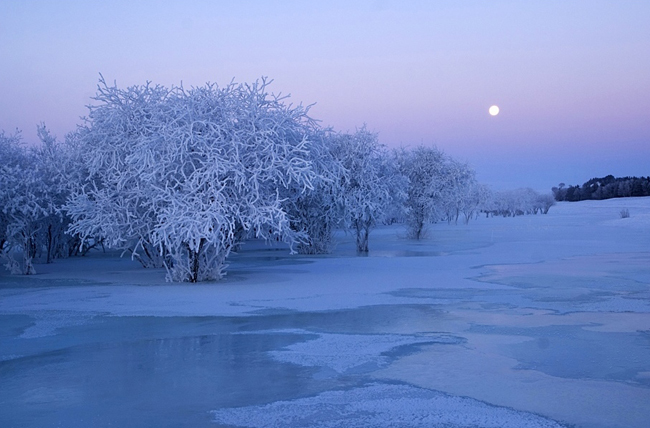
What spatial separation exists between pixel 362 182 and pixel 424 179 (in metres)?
11.1

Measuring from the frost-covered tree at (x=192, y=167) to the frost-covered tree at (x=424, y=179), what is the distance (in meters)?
20.7

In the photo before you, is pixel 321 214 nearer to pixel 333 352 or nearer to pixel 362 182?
pixel 362 182

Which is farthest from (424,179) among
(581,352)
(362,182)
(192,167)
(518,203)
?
(518,203)

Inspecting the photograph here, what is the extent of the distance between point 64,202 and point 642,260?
2093cm

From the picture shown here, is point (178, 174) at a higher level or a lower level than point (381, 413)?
higher

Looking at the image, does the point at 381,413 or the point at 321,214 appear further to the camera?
the point at 321,214

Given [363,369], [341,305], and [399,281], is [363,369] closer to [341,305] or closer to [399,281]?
[341,305]

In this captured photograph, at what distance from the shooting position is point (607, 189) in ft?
463

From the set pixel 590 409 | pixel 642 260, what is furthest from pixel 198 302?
pixel 642 260

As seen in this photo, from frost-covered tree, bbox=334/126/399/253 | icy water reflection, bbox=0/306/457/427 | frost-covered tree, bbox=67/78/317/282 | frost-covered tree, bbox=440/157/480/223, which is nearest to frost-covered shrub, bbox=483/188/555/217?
frost-covered tree, bbox=440/157/480/223

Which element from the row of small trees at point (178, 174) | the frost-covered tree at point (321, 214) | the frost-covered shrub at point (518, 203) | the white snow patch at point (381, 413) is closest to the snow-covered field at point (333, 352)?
the white snow patch at point (381, 413)

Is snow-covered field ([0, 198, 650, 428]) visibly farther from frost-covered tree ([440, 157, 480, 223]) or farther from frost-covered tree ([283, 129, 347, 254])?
frost-covered tree ([440, 157, 480, 223])

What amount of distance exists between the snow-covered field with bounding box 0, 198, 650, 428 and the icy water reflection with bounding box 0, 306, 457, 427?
32 millimetres

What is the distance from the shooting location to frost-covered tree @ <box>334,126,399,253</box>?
3150cm
